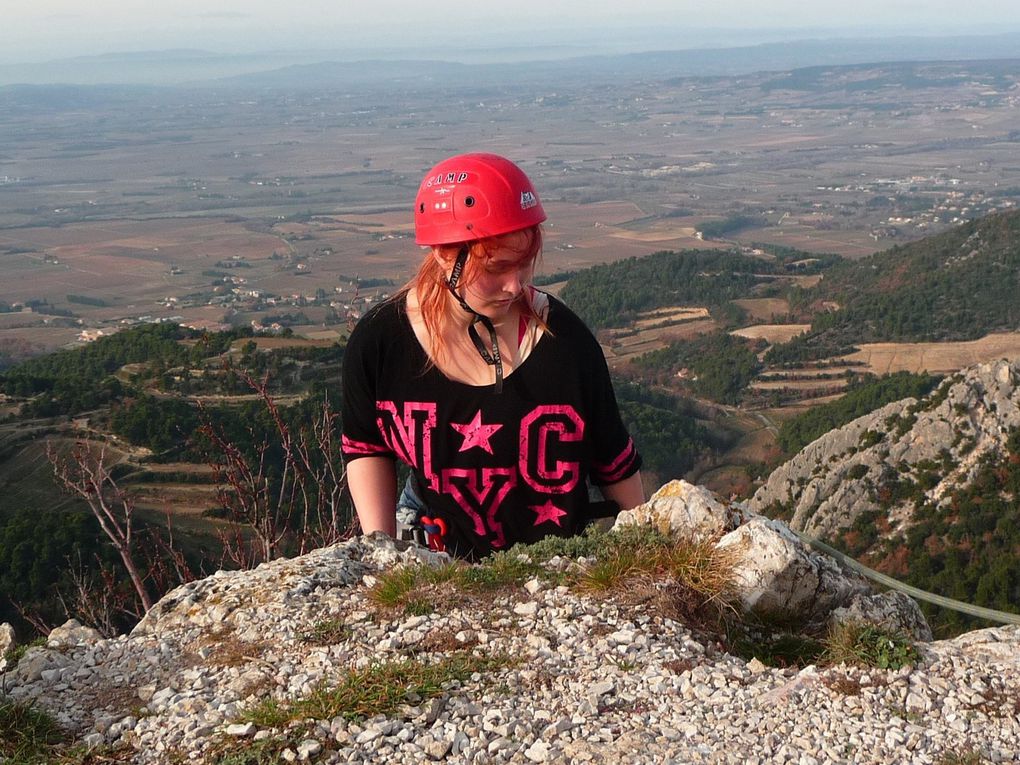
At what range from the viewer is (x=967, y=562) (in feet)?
97.9

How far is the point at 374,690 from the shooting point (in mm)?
4090

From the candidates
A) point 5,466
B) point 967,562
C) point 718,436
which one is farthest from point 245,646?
point 718,436

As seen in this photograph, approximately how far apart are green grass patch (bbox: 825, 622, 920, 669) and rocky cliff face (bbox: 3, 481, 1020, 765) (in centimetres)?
6

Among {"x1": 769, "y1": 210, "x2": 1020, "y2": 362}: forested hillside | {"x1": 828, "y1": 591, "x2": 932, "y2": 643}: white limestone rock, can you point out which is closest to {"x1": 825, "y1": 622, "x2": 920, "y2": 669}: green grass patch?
{"x1": 828, "y1": 591, "x2": 932, "y2": 643}: white limestone rock

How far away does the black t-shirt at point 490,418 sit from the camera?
470 centimetres

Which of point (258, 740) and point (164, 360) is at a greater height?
point (258, 740)

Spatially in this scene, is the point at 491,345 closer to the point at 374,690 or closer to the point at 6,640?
the point at 374,690

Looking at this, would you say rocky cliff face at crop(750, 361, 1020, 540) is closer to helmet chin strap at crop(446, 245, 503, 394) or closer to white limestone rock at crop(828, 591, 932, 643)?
white limestone rock at crop(828, 591, 932, 643)

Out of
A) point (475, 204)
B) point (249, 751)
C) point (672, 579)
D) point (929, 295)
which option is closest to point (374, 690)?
point (249, 751)

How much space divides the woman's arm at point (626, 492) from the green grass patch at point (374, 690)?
129cm

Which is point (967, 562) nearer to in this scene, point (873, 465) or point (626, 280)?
point (873, 465)

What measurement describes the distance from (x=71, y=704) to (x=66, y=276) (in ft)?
381

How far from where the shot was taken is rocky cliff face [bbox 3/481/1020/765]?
12.7 feet

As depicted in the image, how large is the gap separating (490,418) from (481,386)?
0.17 meters
